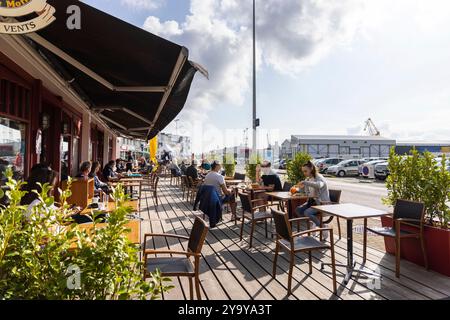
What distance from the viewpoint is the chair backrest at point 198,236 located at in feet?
7.47

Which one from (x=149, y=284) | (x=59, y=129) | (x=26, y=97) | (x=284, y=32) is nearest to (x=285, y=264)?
(x=149, y=284)

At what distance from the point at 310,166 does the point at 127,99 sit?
345 cm

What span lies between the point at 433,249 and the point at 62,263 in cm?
388

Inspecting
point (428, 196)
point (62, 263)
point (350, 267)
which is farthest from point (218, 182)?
point (62, 263)

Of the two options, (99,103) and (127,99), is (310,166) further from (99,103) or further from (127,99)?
A: (99,103)

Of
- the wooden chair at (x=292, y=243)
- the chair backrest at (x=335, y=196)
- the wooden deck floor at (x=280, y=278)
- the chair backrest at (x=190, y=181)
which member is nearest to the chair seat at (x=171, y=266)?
the wooden deck floor at (x=280, y=278)

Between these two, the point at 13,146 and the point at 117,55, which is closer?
the point at 117,55

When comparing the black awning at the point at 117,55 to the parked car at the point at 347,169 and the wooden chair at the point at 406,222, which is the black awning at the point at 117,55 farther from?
the parked car at the point at 347,169

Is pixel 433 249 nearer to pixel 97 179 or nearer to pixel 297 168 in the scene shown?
pixel 297 168

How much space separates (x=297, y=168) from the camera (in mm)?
6652

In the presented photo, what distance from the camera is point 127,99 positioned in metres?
5.21

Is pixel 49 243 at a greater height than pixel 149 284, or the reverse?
pixel 49 243
